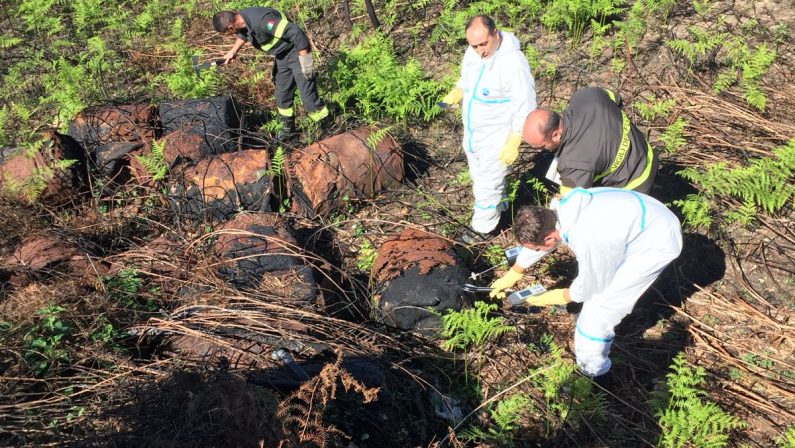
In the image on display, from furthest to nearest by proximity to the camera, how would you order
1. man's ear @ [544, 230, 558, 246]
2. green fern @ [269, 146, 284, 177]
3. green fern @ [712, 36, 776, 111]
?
green fern @ [712, 36, 776, 111], green fern @ [269, 146, 284, 177], man's ear @ [544, 230, 558, 246]

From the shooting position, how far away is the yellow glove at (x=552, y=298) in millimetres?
4160

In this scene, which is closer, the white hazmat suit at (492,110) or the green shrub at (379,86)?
the white hazmat suit at (492,110)

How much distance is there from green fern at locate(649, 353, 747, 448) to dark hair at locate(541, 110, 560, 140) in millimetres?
1815

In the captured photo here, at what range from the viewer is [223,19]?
661cm

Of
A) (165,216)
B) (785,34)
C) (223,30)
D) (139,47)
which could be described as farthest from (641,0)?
(139,47)

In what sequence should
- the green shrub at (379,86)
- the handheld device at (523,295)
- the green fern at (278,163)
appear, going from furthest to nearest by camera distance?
the green shrub at (379,86) → the green fern at (278,163) → the handheld device at (523,295)

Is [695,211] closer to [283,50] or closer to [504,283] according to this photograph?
[504,283]

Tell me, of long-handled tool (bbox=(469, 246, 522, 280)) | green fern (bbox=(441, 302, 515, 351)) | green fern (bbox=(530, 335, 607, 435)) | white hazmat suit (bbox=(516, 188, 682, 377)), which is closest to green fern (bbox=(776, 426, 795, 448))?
green fern (bbox=(530, 335, 607, 435))

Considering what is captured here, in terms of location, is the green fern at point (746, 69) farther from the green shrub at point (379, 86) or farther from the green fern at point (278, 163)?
the green fern at point (278, 163)

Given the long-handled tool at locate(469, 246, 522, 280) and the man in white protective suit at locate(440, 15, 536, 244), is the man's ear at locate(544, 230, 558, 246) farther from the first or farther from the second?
the man in white protective suit at locate(440, 15, 536, 244)

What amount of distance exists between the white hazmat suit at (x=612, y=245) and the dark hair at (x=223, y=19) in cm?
452

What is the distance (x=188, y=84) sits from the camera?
763 cm

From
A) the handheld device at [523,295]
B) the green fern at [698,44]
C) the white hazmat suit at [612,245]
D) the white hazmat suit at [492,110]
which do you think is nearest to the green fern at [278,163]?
the white hazmat suit at [492,110]

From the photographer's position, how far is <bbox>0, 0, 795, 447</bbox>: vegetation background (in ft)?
12.7
